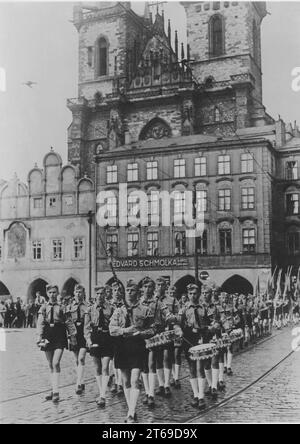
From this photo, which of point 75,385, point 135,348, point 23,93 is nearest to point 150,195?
point 23,93

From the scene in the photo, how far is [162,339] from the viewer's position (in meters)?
9.09

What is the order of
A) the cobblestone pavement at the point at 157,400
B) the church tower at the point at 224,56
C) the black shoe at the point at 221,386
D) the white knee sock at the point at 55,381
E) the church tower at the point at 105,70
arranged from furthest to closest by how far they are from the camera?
1. the church tower at the point at 224,56
2. the church tower at the point at 105,70
3. the black shoe at the point at 221,386
4. the white knee sock at the point at 55,381
5. the cobblestone pavement at the point at 157,400

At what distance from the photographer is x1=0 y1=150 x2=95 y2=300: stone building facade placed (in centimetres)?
1282

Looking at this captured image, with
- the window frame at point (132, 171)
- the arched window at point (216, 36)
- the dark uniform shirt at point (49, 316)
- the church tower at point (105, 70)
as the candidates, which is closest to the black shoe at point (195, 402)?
the dark uniform shirt at point (49, 316)

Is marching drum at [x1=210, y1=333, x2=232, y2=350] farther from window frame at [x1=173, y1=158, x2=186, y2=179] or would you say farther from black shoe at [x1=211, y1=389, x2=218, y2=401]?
window frame at [x1=173, y1=158, x2=186, y2=179]

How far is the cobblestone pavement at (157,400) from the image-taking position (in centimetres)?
827

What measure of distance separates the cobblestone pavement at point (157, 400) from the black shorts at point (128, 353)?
873 mm

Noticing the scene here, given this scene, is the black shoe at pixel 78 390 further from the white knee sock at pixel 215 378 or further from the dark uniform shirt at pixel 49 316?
the white knee sock at pixel 215 378

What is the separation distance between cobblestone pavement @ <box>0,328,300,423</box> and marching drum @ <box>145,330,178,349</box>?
767 mm

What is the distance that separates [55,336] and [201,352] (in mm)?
2051

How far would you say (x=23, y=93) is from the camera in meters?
11.1

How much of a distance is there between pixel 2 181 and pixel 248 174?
5633 mm

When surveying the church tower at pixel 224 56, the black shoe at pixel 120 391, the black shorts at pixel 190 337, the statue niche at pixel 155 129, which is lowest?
the black shoe at pixel 120 391
